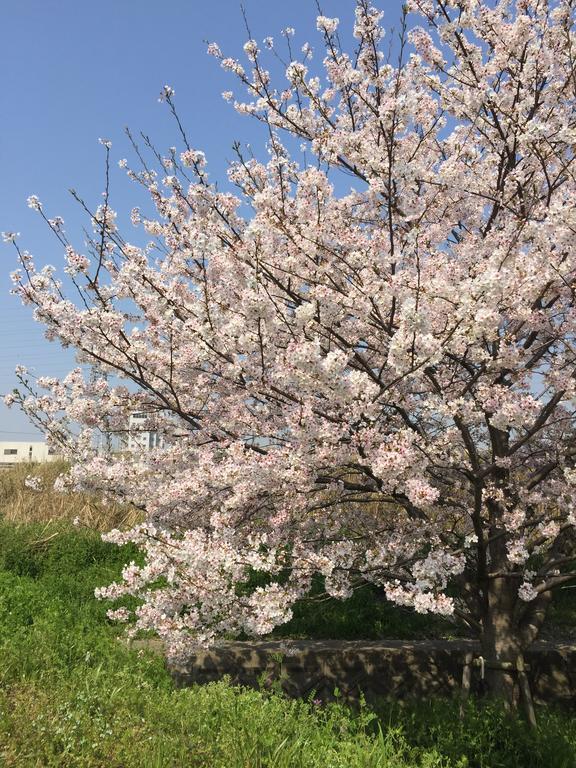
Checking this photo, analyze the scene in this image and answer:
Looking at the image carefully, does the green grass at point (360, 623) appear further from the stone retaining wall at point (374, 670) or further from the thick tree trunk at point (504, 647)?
the thick tree trunk at point (504, 647)

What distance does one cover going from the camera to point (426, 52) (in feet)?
24.4

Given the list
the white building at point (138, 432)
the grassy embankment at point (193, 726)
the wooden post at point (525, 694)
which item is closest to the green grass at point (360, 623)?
the grassy embankment at point (193, 726)

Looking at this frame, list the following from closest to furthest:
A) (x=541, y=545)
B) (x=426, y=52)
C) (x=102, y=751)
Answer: (x=102, y=751) → (x=541, y=545) → (x=426, y=52)

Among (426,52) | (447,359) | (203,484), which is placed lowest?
(203,484)

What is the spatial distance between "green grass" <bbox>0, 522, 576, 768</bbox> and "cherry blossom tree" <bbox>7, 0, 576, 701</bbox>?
26.9 inches

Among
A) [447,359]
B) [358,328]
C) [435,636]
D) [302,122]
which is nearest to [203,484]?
[358,328]

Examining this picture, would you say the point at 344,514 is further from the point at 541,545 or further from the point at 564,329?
the point at 564,329

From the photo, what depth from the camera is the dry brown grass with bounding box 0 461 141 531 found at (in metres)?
15.7

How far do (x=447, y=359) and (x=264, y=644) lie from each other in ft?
14.6

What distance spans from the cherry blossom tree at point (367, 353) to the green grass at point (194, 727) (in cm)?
68

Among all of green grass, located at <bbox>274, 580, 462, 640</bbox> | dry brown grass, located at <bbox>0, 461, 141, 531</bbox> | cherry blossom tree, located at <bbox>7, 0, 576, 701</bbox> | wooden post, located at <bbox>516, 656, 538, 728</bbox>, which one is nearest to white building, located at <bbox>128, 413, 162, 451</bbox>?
cherry blossom tree, located at <bbox>7, 0, 576, 701</bbox>

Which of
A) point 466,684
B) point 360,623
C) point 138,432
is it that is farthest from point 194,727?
point 360,623

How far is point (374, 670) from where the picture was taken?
761cm

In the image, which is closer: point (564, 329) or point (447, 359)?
point (564, 329)
